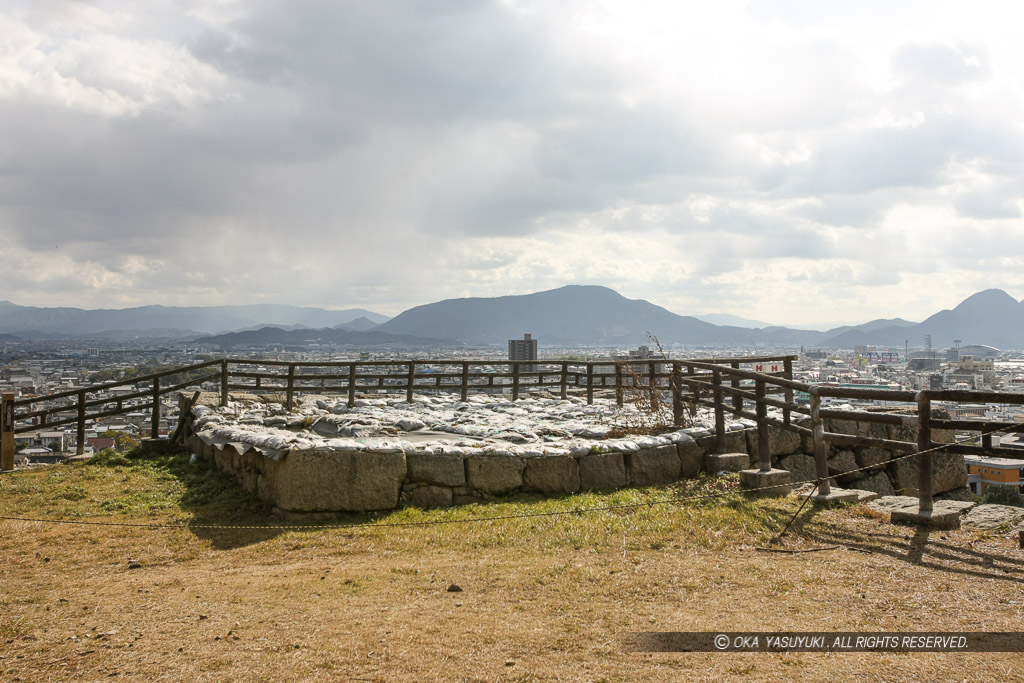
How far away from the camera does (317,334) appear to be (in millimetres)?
74125

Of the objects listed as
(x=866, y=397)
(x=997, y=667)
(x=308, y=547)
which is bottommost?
(x=308, y=547)

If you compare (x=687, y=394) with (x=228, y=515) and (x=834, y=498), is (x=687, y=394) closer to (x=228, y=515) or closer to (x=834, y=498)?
(x=834, y=498)

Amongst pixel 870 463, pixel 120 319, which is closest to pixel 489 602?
pixel 870 463

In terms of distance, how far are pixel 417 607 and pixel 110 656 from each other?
6.49 ft

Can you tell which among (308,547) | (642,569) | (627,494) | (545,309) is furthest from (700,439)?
(545,309)

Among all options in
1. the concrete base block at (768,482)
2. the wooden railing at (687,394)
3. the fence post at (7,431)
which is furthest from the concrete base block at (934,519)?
the fence post at (7,431)

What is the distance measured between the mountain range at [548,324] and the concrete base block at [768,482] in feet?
257

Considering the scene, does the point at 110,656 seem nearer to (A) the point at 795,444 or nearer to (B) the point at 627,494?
(B) the point at 627,494

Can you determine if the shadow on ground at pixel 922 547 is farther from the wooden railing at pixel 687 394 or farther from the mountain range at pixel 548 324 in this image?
the mountain range at pixel 548 324

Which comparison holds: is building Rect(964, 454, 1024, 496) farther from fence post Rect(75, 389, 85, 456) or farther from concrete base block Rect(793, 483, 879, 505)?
fence post Rect(75, 389, 85, 456)

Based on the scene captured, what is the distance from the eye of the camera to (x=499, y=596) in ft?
16.6

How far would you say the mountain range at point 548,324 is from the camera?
352 feet

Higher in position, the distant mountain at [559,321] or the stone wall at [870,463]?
the distant mountain at [559,321]

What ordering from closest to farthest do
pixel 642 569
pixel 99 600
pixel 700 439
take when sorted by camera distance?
pixel 99 600 → pixel 642 569 → pixel 700 439
